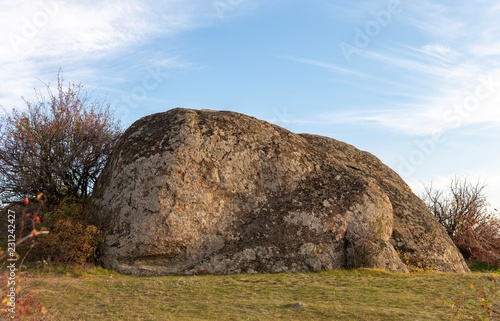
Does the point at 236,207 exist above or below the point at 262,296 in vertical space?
above

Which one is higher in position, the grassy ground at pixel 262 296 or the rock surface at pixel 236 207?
the rock surface at pixel 236 207

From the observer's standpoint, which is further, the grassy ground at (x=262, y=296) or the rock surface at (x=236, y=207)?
the rock surface at (x=236, y=207)

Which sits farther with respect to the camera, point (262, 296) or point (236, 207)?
point (236, 207)

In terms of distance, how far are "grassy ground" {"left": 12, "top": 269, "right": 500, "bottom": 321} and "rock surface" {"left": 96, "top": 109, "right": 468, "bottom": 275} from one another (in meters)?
0.98

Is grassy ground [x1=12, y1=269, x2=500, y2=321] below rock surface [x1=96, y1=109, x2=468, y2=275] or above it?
below

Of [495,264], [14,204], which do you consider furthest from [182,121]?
[495,264]

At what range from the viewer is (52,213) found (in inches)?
711

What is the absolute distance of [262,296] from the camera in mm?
13031

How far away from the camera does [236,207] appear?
18.2 m

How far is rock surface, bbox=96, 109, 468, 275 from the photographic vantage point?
17.0 meters

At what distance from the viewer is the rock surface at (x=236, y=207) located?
16969mm

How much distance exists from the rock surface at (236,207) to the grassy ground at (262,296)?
3.23ft

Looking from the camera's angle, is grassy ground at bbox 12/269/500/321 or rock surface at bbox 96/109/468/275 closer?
grassy ground at bbox 12/269/500/321

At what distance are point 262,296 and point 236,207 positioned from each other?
552 cm
